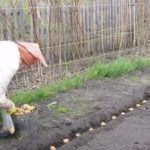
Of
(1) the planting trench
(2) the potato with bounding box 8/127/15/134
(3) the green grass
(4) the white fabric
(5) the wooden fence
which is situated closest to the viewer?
(4) the white fabric

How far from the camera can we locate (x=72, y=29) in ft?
25.7

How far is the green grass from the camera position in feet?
19.6

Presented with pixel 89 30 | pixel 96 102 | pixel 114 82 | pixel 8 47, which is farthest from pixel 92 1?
pixel 8 47

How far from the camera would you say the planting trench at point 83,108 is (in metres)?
4.73

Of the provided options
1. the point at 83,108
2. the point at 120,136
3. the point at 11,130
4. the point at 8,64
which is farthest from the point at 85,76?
the point at 8,64

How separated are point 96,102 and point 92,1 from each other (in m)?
3.20

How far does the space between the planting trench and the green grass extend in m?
0.14

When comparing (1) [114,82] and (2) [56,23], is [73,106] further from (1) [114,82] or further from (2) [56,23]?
(2) [56,23]

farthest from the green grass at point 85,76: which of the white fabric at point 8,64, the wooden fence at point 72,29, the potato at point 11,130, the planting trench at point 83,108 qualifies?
the white fabric at point 8,64

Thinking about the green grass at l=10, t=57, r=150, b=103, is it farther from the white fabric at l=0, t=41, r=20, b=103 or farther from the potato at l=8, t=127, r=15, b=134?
the white fabric at l=0, t=41, r=20, b=103

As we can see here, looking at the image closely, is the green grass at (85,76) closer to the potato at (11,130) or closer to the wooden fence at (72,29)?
the wooden fence at (72,29)

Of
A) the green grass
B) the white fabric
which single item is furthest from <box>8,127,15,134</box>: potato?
the green grass

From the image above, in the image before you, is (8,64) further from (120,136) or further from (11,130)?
(120,136)

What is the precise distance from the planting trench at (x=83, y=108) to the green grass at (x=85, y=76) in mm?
139
